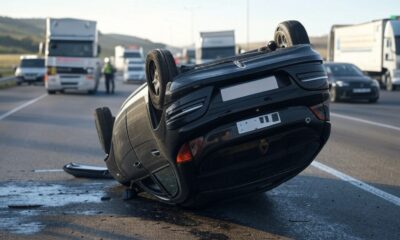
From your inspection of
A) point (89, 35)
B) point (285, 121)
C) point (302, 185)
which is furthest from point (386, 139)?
point (89, 35)

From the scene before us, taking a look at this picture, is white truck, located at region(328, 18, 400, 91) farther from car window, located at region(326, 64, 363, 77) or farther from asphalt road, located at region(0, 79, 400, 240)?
asphalt road, located at region(0, 79, 400, 240)

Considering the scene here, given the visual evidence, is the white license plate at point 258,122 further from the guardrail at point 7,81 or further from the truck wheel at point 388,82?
the guardrail at point 7,81

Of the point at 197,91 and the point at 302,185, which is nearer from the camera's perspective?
the point at 197,91

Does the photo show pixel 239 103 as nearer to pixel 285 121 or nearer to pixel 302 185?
pixel 285 121

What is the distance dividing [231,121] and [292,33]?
1.27 metres

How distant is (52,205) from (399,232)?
3337 mm

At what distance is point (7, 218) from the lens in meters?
6.12

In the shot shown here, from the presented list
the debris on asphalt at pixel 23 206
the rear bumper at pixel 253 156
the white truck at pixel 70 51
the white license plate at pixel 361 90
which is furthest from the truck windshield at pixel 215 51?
the rear bumper at pixel 253 156

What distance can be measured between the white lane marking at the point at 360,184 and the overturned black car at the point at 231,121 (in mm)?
1470

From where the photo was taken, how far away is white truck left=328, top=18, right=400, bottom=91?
32594mm

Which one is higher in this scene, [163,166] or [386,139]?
[163,166]

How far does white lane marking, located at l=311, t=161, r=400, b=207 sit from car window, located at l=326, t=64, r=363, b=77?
1526 cm

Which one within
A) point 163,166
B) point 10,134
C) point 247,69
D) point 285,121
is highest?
point 247,69

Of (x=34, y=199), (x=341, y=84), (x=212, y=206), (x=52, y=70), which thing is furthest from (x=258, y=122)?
(x=52, y=70)
